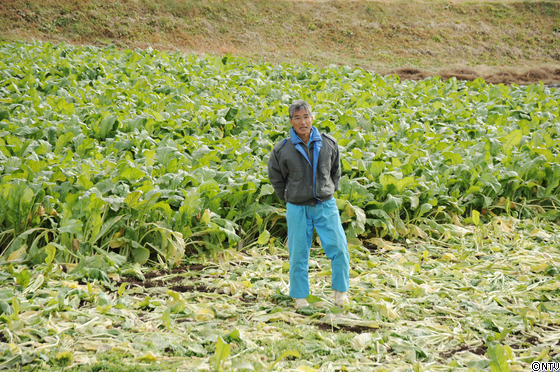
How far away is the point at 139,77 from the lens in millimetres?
11570

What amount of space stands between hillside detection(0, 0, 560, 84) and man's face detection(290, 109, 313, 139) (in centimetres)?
1921

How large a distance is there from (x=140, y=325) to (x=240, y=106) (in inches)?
243

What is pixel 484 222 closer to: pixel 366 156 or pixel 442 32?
pixel 366 156

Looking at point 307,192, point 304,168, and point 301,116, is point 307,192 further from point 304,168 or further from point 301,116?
point 301,116

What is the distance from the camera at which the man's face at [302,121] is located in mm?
4004

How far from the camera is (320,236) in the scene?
13.6ft

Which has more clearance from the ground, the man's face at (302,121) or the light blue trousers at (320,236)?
the man's face at (302,121)

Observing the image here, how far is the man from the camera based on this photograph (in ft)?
13.4

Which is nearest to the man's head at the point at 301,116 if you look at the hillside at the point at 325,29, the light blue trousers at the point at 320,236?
the light blue trousers at the point at 320,236

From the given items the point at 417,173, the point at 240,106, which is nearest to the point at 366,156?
the point at 417,173

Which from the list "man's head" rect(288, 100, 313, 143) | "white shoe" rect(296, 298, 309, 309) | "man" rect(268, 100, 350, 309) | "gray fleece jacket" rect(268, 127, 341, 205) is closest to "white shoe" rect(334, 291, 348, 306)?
"man" rect(268, 100, 350, 309)

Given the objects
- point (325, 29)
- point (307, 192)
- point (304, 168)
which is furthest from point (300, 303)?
point (325, 29)

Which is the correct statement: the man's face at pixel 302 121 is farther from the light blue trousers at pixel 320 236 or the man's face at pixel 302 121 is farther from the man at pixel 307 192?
the light blue trousers at pixel 320 236

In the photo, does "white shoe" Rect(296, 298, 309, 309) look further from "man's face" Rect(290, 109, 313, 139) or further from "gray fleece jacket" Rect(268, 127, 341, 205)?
"man's face" Rect(290, 109, 313, 139)
